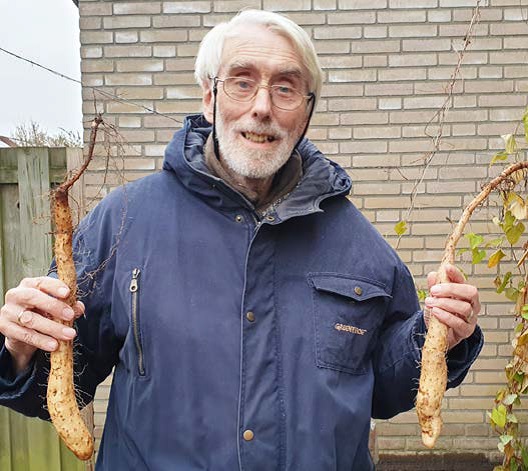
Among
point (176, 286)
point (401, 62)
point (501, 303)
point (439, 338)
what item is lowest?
point (501, 303)

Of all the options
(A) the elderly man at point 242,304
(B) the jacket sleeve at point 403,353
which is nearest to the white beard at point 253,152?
(A) the elderly man at point 242,304

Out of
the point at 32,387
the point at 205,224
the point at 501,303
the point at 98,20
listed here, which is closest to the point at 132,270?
the point at 205,224

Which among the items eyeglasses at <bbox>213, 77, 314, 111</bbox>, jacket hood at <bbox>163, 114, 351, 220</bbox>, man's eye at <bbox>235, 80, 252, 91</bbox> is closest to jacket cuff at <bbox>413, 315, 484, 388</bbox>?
jacket hood at <bbox>163, 114, 351, 220</bbox>

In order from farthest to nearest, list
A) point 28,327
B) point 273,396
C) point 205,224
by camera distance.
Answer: point 205,224 → point 273,396 → point 28,327

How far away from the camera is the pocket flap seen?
168cm

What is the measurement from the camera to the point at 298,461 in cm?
156

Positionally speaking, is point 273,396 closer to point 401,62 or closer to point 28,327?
point 28,327

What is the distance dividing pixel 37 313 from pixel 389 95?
263 cm

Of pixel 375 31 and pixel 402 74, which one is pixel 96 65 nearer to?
pixel 375 31

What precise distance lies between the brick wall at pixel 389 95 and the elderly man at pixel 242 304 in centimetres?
166

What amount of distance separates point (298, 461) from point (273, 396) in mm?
188

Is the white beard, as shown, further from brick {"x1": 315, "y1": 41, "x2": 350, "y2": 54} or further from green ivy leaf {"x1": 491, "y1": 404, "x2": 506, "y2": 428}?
brick {"x1": 315, "y1": 41, "x2": 350, "y2": 54}

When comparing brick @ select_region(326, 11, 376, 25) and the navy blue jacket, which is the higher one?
brick @ select_region(326, 11, 376, 25)

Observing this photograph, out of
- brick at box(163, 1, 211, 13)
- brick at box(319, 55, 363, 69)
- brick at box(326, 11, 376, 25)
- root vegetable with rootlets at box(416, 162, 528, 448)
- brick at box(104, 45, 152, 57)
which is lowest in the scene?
root vegetable with rootlets at box(416, 162, 528, 448)
